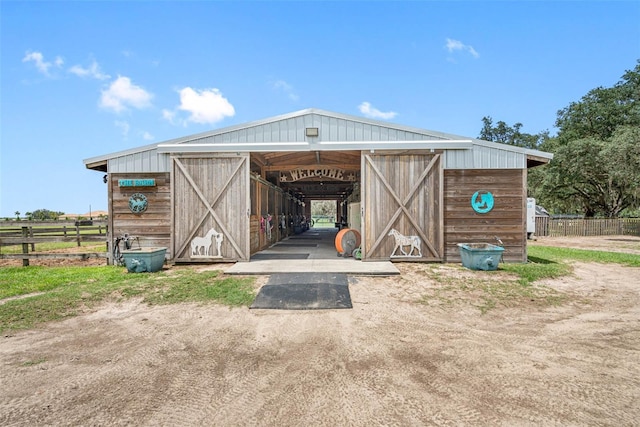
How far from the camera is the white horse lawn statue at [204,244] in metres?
8.38

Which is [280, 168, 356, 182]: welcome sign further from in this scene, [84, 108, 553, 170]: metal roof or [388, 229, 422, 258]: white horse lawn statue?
[388, 229, 422, 258]: white horse lawn statue

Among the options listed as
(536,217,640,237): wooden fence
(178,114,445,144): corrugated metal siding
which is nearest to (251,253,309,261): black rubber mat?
(178,114,445,144): corrugated metal siding

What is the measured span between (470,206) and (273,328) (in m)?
6.40

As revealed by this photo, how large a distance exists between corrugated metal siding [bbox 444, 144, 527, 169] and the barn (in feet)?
0.09

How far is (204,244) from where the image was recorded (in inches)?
330

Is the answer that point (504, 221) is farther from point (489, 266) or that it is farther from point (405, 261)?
point (405, 261)

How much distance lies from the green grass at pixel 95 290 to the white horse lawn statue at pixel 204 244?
27.6 inches

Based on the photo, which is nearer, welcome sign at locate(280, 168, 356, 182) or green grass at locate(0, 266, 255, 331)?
green grass at locate(0, 266, 255, 331)

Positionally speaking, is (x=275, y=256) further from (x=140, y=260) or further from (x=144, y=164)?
(x=144, y=164)

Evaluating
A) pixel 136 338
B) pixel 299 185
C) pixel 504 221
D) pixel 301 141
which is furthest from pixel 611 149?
pixel 136 338

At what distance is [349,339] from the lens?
374cm

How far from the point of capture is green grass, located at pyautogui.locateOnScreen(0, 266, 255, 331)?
474 centimetres

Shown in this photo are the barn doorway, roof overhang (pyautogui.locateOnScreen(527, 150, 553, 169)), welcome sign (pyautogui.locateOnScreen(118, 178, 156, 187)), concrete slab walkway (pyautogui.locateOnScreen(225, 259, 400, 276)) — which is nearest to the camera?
concrete slab walkway (pyautogui.locateOnScreen(225, 259, 400, 276))

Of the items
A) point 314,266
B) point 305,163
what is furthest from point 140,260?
point 305,163
